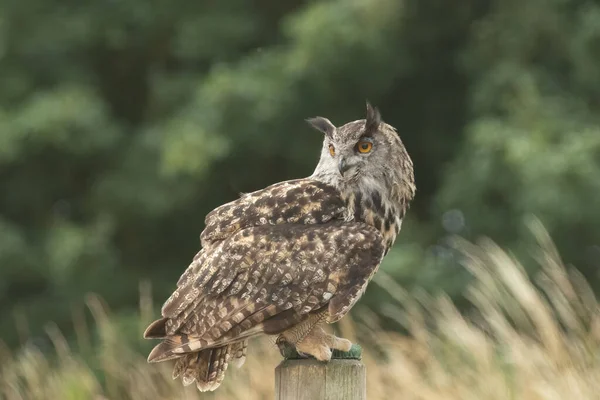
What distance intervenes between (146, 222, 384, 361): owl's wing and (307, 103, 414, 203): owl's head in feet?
1.19

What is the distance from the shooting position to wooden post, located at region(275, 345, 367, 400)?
9.96 feet

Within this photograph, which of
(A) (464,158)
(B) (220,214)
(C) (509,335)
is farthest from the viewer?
(A) (464,158)

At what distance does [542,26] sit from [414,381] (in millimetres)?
4573

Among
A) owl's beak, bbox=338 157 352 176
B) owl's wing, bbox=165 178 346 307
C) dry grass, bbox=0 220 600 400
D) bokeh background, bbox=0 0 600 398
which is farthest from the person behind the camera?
bokeh background, bbox=0 0 600 398

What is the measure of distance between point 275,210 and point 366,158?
515 mm

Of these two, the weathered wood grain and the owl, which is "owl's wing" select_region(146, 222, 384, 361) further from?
the weathered wood grain

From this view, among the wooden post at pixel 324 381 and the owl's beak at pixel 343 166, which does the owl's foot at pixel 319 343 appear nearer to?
the wooden post at pixel 324 381

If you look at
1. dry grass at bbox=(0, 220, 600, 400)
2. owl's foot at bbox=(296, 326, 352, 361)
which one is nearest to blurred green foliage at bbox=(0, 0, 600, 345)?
dry grass at bbox=(0, 220, 600, 400)

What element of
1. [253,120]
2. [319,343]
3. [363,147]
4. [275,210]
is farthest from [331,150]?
[253,120]

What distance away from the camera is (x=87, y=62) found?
10484 mm

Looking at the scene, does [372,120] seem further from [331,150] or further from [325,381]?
[325,381]

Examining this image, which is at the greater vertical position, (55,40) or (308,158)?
(55,40)

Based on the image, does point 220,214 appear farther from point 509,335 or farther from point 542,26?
point 542,26

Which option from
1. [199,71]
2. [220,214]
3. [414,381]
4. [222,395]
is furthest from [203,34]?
[220,214]
